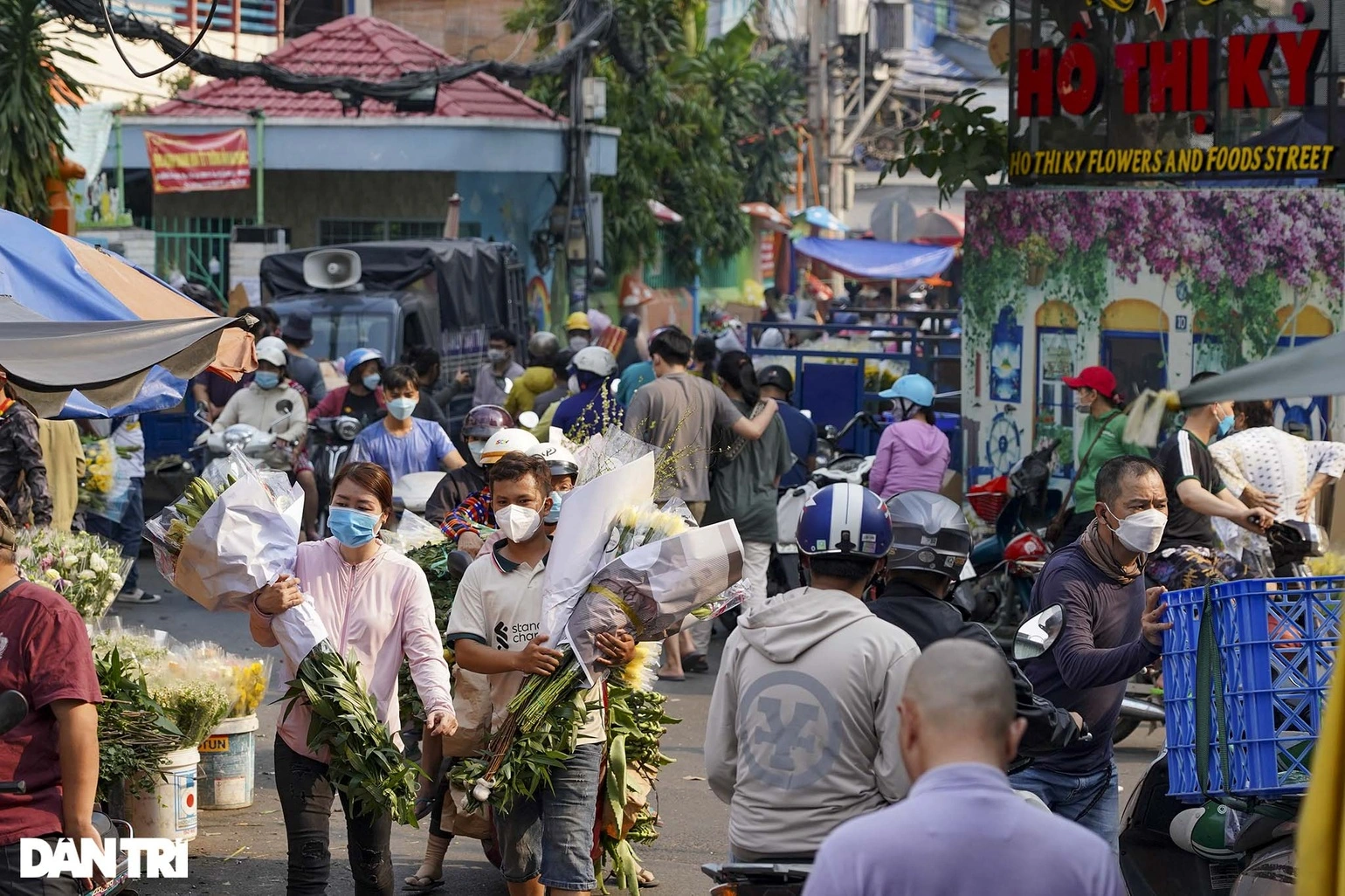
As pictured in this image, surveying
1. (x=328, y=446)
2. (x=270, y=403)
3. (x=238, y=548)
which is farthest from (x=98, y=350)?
(x=270, y=403)

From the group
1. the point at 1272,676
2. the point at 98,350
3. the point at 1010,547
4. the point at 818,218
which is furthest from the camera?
the point at 818,218

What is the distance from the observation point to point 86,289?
23.0 feet

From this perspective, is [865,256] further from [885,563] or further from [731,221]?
[885,563]

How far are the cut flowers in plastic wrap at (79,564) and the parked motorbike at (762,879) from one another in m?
4.26

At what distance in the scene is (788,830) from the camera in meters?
4.22

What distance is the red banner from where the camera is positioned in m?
23.9

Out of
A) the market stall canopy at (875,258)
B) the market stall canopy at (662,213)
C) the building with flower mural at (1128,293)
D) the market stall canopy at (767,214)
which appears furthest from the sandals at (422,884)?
the market stall canopy at (767,214)

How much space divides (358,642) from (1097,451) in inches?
210

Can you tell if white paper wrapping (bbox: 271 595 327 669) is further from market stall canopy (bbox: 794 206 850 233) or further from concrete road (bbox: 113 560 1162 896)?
market stall canopy (bbox: 794 206 850 233)

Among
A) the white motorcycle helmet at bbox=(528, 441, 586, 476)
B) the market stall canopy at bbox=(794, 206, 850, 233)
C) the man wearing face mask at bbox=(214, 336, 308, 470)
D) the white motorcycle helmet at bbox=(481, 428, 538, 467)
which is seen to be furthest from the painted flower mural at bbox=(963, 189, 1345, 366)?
the market stall canopy at bbox=(794, 206, 850, 233)

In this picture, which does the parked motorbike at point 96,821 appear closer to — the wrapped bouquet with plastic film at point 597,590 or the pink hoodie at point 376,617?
the pink hoodie at point 376,617

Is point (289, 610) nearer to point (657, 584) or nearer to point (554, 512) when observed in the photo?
point (554, 512)

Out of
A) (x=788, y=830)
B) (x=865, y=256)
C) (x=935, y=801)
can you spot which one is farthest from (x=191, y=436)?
(x=865, y=256)

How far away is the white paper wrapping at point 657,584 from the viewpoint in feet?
17.9
